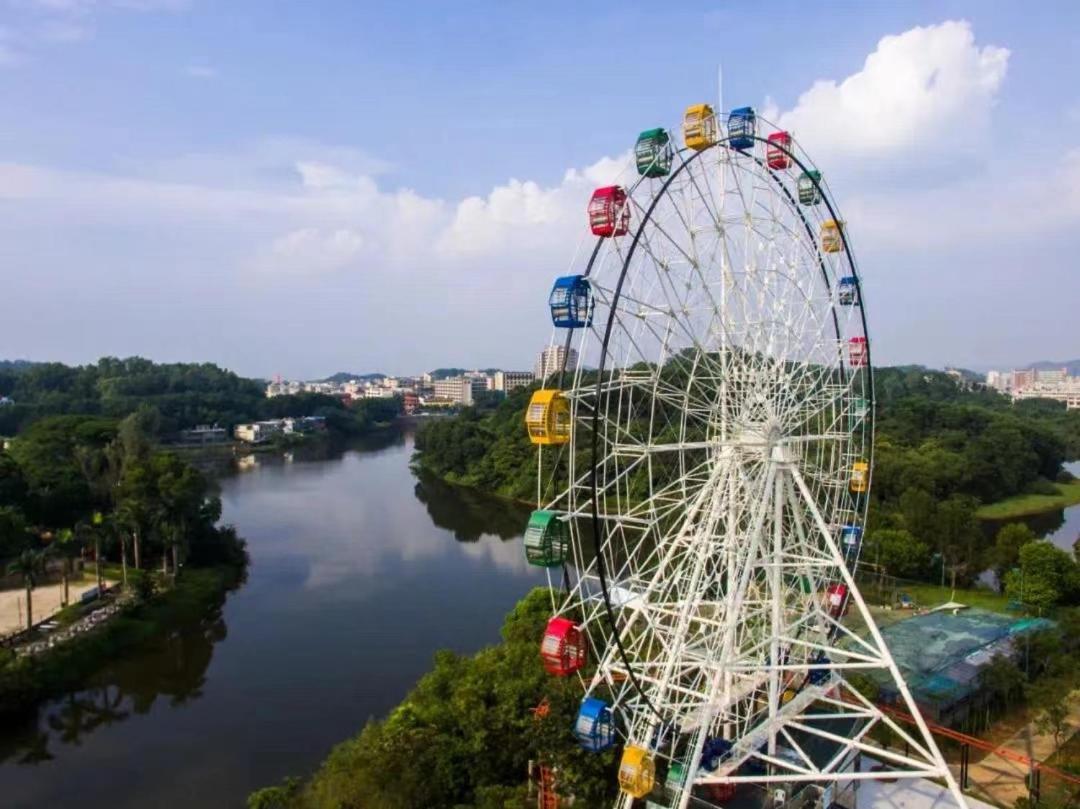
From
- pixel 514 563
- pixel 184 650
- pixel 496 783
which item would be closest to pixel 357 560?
pixel 514 563

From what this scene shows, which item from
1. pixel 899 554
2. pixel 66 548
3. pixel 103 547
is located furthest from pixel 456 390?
pixel 899 554

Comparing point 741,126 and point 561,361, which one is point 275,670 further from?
point 741,126

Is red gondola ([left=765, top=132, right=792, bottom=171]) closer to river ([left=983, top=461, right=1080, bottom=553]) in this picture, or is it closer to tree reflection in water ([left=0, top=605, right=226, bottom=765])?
tree reflection in water ([left=0, top=605, right=226, bottom=765])

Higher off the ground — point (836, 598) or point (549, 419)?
point (549, 419)

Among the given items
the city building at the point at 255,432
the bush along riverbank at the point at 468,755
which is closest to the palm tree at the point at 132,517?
the bush along riverbank at the point at 468,755

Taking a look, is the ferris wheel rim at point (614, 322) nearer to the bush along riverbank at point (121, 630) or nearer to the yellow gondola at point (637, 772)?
the yellow gondola at point (637, 772)

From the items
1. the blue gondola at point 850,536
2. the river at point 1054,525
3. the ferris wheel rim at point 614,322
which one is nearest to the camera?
the ferris wheel rim at point 614,322

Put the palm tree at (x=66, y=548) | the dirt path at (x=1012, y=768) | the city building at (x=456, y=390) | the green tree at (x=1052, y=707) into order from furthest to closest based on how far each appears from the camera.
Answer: the city building at (x=456, y=390) < the palm tree at (x=66, y=548) < the green tree at (x=1052, y=707) < the dirt path at (x=1012, y=768)

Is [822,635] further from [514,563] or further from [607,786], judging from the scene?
[514,563]
